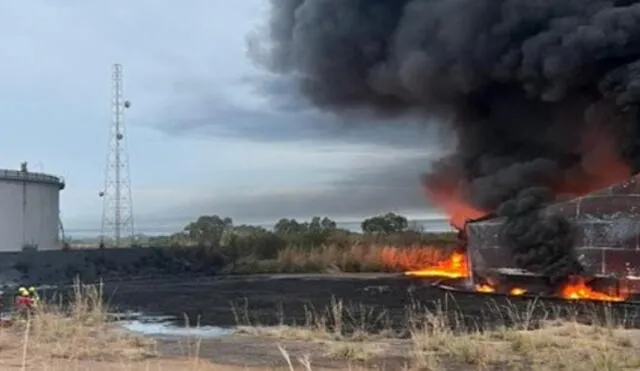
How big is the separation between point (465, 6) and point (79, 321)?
2060cm

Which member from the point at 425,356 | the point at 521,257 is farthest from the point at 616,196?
the point at 425,356

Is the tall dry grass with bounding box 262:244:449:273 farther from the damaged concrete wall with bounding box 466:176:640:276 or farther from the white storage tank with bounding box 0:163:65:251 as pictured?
the white storage tank with bounding box 0:163:65:251

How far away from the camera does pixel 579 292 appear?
82.0 feet

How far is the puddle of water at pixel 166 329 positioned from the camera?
55.6 ft

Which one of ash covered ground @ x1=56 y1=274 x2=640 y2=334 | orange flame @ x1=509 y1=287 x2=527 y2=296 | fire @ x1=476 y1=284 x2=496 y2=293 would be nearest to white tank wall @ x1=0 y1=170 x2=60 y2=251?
ash covered ground @ x1=56 y1=274 x2=640 y2=334

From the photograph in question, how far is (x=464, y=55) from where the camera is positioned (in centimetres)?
3262

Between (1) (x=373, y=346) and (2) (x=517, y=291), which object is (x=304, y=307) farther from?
(1) (x=373, y=346)

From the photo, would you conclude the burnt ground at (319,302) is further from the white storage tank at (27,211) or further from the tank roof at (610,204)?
the white storage tank at (27,211)

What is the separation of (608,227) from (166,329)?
44.1ft

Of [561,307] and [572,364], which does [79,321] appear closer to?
[572,364]

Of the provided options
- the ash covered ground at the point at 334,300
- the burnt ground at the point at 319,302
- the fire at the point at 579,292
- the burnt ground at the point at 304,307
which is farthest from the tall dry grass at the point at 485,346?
the fire at the point at 579,292

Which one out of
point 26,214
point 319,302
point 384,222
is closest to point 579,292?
point 319,302

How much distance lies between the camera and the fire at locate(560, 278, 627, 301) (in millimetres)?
24578

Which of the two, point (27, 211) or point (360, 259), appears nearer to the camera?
point (360, 259)
